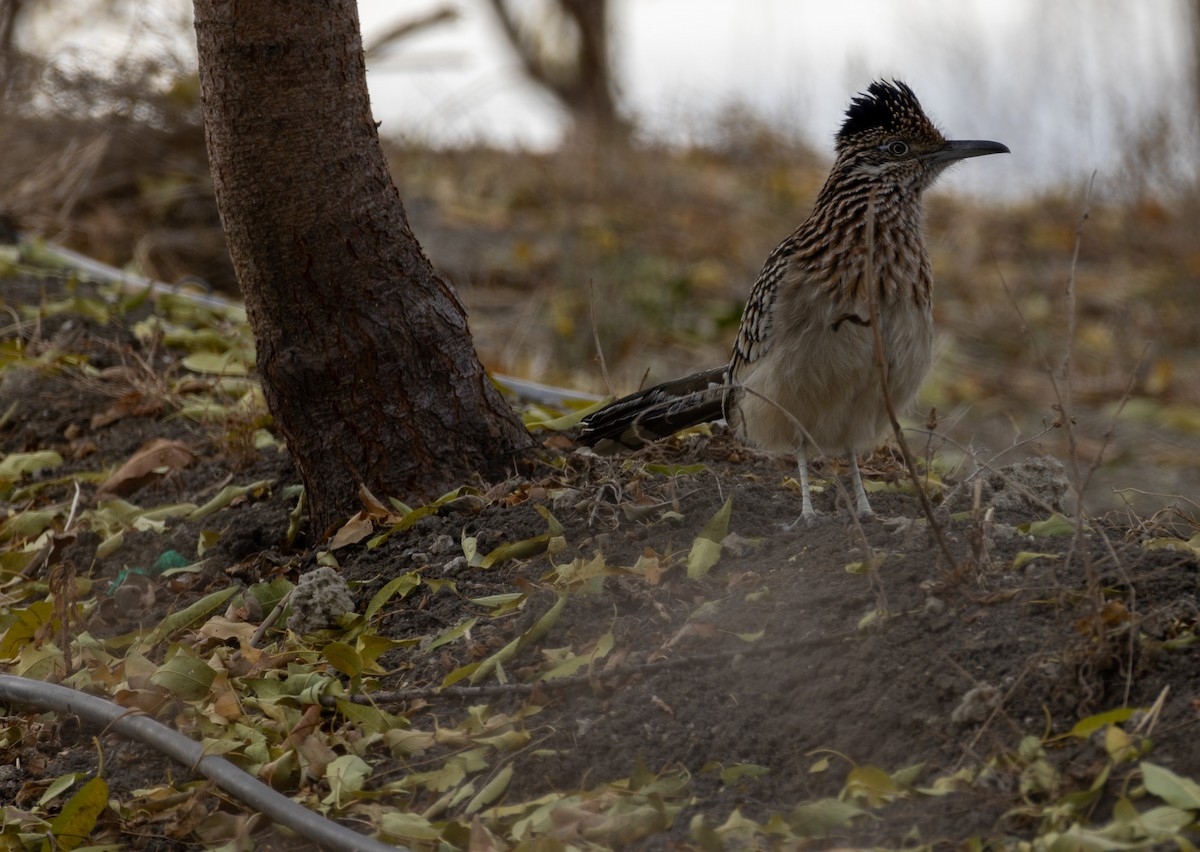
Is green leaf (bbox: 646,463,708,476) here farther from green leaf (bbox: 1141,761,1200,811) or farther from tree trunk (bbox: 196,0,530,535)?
green leaf (bbox: 1141,761,1200,811)

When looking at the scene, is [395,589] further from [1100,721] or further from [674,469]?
[1100,721]

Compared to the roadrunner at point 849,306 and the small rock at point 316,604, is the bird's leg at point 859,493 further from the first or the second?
the small rock at point 316,604

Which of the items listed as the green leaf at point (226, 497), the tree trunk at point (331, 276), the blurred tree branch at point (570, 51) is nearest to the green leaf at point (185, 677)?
the tree trunk at point (331, 276)

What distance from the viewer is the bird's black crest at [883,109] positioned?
4297 millimetres

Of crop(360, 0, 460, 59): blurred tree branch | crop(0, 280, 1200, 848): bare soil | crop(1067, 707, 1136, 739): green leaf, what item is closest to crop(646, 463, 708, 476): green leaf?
crop(0, 280, 1200, 848): bare soil

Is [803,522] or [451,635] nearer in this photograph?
[451,635]

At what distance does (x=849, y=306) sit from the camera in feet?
13.1

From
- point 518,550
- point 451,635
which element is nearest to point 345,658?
point 451,635

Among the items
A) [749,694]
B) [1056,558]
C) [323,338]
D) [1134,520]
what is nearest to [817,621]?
[749,694]

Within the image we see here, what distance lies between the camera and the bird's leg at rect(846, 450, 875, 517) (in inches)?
156

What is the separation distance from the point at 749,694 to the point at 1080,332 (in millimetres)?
9065

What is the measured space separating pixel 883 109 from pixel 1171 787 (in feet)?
8.16

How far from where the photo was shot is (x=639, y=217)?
12.1 meters

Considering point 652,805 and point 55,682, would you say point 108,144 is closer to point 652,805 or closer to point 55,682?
point 55,682
